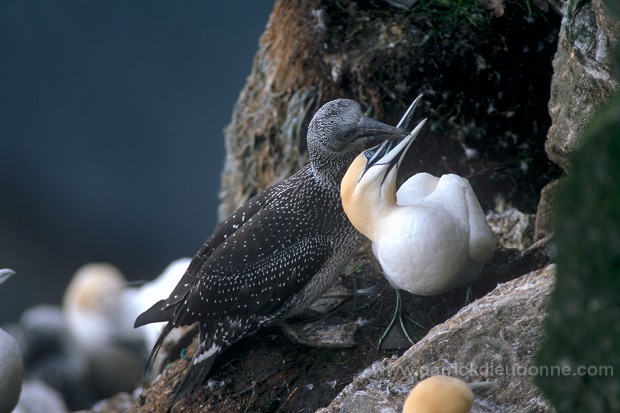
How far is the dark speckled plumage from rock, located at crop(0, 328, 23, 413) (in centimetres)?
166

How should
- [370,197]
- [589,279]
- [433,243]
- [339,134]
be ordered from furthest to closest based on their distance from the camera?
[339,134] → [370,197] → [433,243] → [589,279]

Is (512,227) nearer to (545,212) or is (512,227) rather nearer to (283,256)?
(545,212)

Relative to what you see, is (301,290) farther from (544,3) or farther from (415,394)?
(544,3)

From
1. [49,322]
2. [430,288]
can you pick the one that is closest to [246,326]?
[430,288]

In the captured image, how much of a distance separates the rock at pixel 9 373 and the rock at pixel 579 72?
3.59 m

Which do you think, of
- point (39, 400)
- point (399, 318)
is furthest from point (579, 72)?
point (39, 400)

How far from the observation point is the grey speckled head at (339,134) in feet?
13.9

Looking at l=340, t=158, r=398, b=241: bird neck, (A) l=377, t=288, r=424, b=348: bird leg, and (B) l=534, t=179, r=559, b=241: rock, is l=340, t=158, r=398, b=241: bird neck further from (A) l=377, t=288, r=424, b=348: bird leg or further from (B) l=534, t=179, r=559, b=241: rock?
(B) l=534, t=179, r=559, b=241: rock

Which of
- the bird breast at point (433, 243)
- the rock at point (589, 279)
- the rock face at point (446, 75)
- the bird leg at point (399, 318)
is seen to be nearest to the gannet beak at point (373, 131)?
the bird breast at point (433, 243)

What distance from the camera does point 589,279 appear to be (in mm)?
2088

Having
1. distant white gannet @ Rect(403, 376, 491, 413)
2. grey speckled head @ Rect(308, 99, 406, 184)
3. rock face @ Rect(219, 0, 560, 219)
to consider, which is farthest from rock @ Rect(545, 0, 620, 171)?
distant white gannet @ Rect(403, 376, 491, 413)

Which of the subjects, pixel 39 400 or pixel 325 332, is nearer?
pixel 325 332

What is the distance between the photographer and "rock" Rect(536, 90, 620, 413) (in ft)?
6.46

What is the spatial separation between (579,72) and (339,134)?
1.14 m
